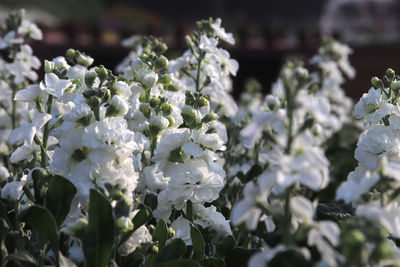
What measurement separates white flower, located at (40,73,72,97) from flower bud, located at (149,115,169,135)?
22 cm

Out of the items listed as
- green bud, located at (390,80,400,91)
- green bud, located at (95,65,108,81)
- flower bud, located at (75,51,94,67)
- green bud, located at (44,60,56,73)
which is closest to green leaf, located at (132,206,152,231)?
green bud, located at (95,65,108,81)

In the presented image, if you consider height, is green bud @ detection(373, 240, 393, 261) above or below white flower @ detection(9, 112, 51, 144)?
below

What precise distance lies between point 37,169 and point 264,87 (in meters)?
5.66

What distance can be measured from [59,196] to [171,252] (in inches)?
10.3

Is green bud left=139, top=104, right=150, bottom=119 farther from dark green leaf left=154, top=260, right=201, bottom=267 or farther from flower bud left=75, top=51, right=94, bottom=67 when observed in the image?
dark green leaf left=154, top=260, right=201, bottom=267

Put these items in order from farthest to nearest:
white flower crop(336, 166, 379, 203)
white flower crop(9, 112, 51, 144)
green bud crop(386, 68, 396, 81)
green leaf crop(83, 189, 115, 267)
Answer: green bud crop(386, 68, 396, 81) < white flower crop(9, 112, 51, 144) < green leaf crop(83, 189, 115, 267) < white flower crop(336, 166, 379, 203)

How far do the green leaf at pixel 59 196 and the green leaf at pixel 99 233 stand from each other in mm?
110

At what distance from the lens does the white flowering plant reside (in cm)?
93

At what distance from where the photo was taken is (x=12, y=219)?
1581mm

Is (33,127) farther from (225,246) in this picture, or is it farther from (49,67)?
(225,246)

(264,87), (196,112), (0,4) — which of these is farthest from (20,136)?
(0,4)

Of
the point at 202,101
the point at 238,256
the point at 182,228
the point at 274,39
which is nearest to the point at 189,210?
the point at 182,228

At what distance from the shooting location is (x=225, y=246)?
1.43 metres

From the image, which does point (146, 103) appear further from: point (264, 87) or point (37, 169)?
point (264, 87)
